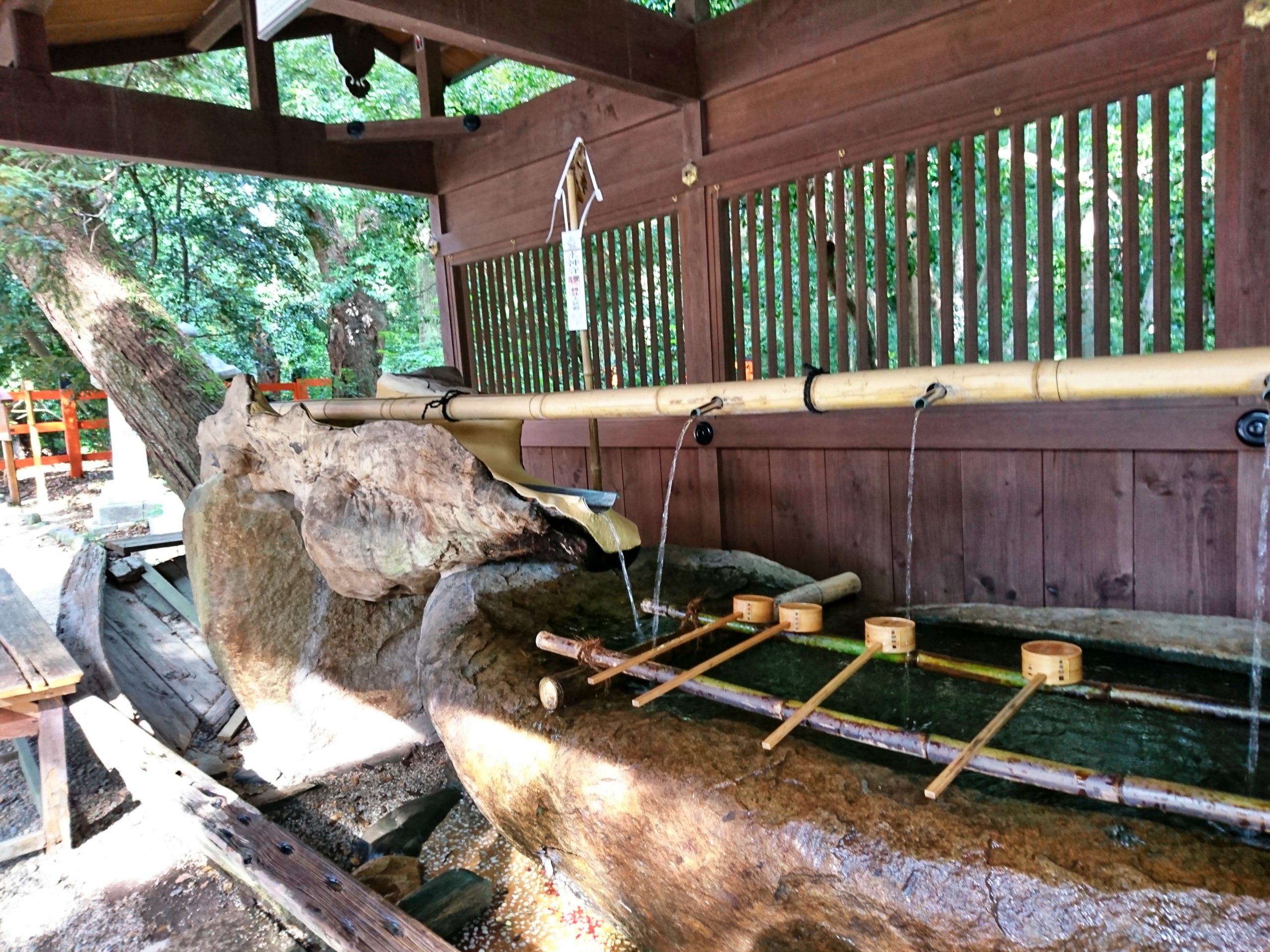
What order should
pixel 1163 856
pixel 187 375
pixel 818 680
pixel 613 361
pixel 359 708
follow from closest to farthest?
pixel 1163 856 → pixel 818 680 → pixel 359 708 → pixel 613 361 → pixel 187 375

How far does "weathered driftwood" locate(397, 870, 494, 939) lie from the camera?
2.70m

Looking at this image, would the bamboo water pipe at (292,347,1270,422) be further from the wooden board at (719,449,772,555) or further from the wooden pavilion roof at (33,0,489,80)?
the wooden pavilion roof at (33,0,489,80)

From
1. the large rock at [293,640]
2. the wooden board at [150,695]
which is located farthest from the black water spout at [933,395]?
the wooden board at [150,695]

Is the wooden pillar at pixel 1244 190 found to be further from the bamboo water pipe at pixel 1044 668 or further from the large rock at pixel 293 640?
the large rock at pixel 293 640

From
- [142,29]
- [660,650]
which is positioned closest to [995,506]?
[660,650]

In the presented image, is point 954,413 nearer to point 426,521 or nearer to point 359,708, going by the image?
point 426,521

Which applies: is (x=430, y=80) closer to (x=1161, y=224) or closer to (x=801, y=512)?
(x=801, y=512)

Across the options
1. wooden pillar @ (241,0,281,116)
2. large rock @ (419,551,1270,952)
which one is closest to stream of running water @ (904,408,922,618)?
large rock @ (419,551,1270,952)

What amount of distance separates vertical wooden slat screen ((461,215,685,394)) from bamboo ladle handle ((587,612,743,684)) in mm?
1955

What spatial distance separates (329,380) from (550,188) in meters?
7.80

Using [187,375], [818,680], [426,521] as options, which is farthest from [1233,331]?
[187,375]

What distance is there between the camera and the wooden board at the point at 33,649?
3496 millimetres

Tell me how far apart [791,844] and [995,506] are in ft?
6.95

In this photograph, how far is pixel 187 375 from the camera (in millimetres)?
6625
